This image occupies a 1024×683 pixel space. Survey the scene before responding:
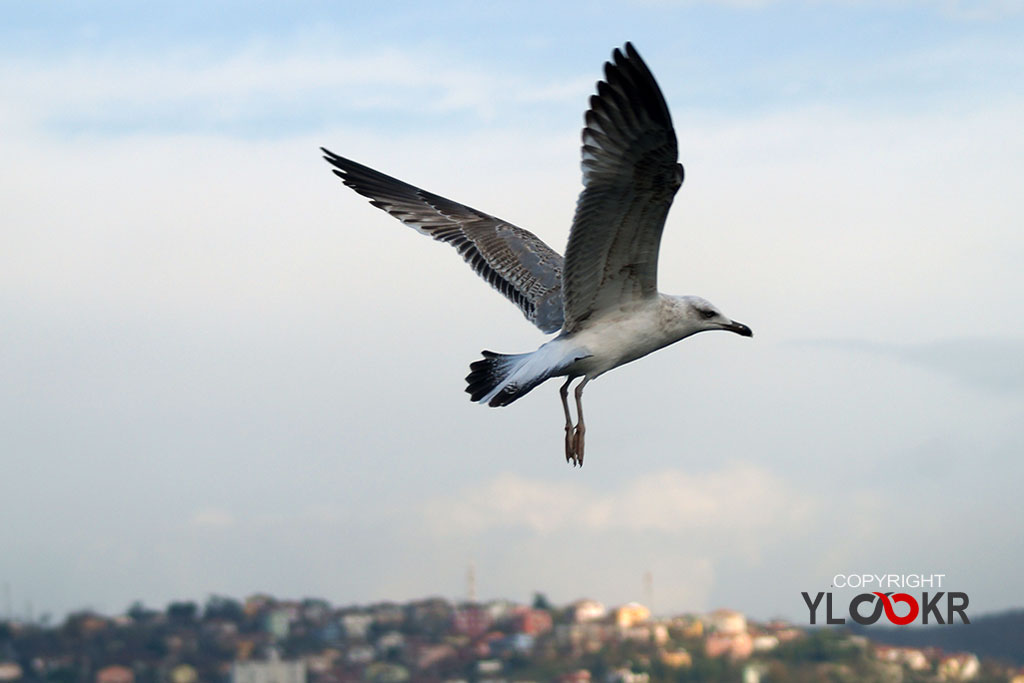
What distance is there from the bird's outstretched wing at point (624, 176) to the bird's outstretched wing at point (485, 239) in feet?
5.00

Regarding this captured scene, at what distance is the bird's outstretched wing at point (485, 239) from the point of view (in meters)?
10.7

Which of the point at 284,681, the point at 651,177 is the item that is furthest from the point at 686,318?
the point at 284,681

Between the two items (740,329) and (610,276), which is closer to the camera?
(610,276)

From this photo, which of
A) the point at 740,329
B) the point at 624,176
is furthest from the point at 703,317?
the point at 624,176

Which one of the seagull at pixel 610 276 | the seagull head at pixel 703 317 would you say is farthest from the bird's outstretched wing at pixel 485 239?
the seagull head at pixel 703 317

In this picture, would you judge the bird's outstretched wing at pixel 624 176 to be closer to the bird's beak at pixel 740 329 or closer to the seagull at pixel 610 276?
the seagull at pixel 610 276

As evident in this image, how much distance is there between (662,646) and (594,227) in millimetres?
29410

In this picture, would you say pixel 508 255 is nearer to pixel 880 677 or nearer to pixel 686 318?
pixel 686 318

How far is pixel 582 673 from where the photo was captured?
35.8 metres

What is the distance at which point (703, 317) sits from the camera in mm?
9242

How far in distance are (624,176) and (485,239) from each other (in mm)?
3847

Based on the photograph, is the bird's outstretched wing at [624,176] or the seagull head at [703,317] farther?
the seagull head at [703,317]

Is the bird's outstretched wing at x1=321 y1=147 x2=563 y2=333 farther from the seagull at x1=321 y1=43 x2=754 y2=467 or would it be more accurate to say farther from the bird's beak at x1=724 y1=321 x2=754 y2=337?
the bird's beak at x1=724 y1=321 x2=754 y2=337

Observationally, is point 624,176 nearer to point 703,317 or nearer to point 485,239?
point 703,317
